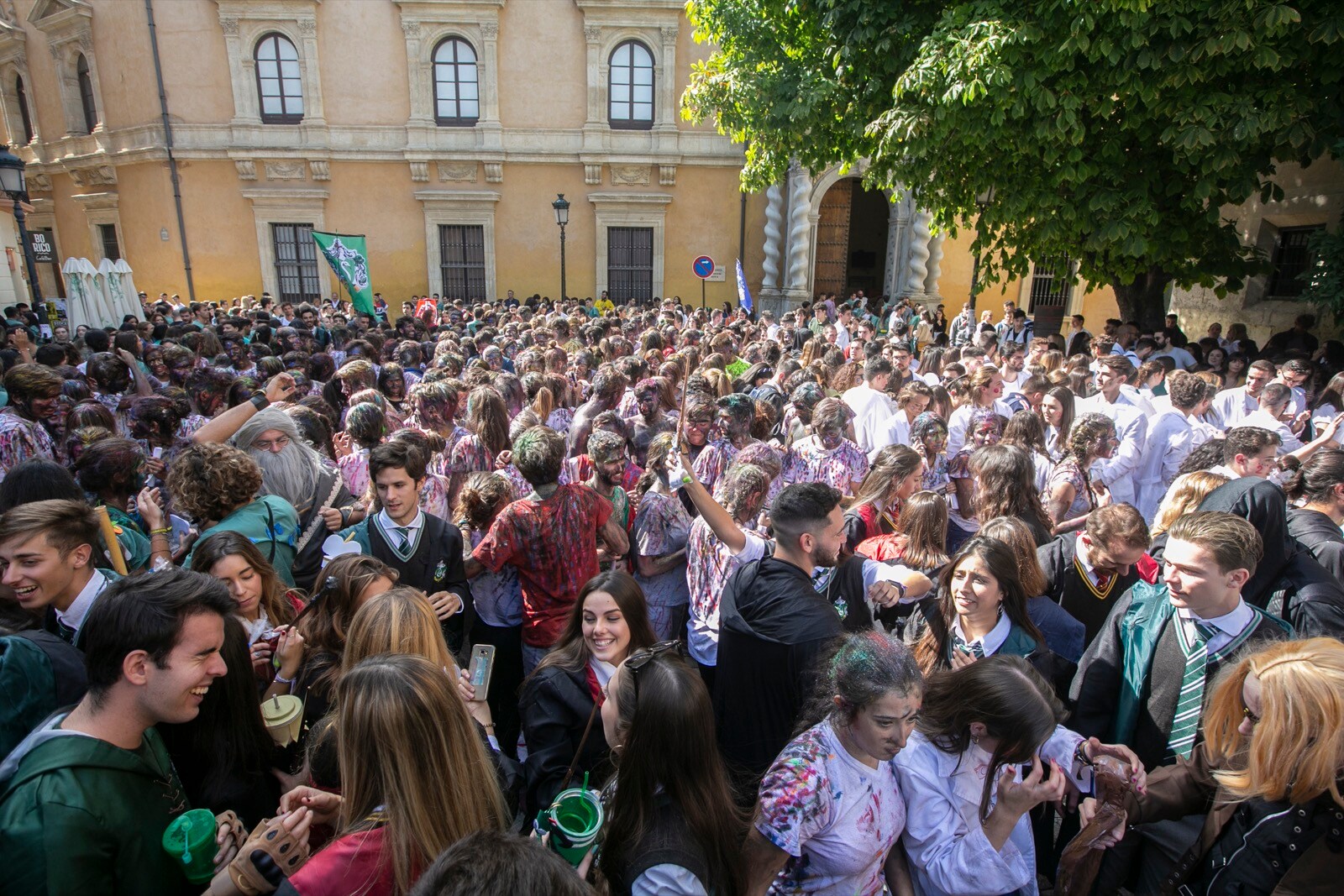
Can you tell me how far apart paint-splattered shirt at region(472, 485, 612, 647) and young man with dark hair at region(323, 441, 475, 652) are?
7.1 inches

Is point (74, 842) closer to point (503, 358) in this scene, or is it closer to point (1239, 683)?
point (1239, 683)

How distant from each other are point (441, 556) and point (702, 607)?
136cm

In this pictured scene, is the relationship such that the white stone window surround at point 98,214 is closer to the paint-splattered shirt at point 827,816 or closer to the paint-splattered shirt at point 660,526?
the paint-splattered shirt at point 660,526

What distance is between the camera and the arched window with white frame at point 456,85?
20766 mm

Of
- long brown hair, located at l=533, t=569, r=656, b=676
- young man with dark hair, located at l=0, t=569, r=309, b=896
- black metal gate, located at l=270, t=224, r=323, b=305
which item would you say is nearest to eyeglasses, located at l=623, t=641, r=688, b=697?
long brown hair, located at l=533, t=569, r=656, b=676

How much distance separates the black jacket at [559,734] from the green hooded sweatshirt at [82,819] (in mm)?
1047

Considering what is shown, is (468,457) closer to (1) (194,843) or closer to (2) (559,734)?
(2) (559,734)

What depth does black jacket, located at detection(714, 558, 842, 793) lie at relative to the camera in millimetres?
2844

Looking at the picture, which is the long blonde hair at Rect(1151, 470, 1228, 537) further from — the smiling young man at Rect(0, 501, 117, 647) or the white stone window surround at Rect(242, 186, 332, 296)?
the white stone window surround at Rect(242, 186, 332, 296)

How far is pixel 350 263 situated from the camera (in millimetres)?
13234

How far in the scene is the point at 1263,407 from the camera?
5992 millimetres


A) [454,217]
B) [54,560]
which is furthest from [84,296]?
[54,560]

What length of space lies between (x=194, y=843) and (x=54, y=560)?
56.2 inches

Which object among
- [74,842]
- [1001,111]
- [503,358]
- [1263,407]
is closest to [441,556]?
[74,842]
